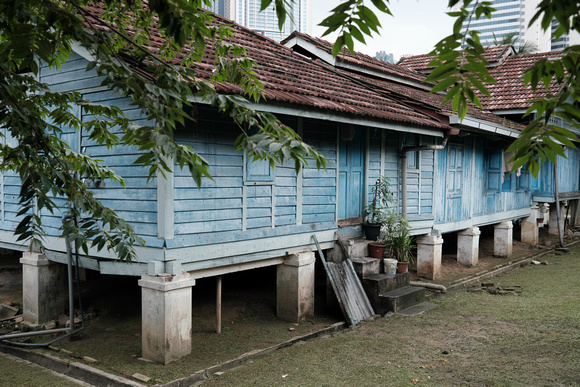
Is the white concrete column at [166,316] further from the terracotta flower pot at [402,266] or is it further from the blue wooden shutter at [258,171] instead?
the terracotta flower pot at [402,266]

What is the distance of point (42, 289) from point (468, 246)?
32.3ft

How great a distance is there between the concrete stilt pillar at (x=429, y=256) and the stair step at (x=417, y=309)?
204 cm

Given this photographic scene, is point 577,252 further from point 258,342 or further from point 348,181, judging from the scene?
point 258,342

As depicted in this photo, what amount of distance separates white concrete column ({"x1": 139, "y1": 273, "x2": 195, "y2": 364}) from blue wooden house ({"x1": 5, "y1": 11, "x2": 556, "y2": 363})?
16mm

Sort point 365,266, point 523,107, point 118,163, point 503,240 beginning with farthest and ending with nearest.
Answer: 1. point 523,107
2. point 503,240
3. point 365,266
4. point 118,163

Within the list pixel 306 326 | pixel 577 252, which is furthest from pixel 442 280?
pixel 577 252

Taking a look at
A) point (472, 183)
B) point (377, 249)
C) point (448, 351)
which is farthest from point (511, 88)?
point (448, 351)

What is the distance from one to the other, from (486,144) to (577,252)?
4.78 metres

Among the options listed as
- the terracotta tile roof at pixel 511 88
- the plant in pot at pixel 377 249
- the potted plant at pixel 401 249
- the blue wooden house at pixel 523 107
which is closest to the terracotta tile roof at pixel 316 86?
the potted plant at pixel 401 249

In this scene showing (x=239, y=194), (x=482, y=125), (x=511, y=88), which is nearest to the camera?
(x=239, y=194)

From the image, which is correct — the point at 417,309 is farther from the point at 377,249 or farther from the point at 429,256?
the point at 429,256

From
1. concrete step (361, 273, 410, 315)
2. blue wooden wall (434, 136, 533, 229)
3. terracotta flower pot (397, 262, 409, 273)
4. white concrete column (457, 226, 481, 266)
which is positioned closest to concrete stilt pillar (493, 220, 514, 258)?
blue wooden wall (434, 136, 533, 229)

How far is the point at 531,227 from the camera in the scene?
1662cm

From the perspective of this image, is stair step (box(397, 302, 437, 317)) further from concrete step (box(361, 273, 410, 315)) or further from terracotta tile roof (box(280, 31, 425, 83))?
terracotta tile roof (box(280, 31, 425, 83))
